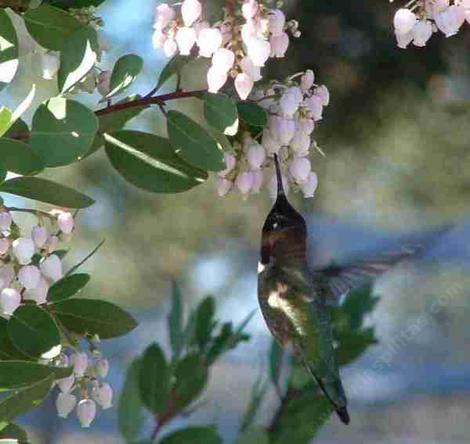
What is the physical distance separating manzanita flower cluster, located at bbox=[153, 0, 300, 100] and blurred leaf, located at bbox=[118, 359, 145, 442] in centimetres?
66

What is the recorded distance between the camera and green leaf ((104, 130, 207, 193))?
0.77 metres

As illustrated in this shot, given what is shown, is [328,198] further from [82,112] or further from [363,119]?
[82,112]

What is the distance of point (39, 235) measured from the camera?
71cm

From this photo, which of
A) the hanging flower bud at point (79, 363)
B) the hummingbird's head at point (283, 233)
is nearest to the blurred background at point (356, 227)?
the hummingbird's head at point (283, 233)

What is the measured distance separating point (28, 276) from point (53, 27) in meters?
0.16

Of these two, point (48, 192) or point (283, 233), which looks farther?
point (283, 233)

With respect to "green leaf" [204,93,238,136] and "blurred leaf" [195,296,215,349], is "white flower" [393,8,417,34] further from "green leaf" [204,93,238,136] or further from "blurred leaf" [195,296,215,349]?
"blurred leaf" [195,296,215,349]

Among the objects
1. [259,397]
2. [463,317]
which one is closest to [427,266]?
[463,317]

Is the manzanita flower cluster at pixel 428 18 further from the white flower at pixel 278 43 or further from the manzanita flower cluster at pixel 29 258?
the manzanita flower cluster at pixel 29 258

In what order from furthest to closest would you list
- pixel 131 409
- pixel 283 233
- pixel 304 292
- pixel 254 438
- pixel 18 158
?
pixel 131 409 → pixel 254 438 → pixel 304 292 → pixel 283 233 → pixel 18 158

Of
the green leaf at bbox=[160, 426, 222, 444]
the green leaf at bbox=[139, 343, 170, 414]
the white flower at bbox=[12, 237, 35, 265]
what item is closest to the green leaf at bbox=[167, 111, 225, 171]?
the white flower at bbox=[12, 237, 35, 265]

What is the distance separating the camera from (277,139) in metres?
0.76

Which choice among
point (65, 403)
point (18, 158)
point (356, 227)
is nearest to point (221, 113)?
point (18, 158)

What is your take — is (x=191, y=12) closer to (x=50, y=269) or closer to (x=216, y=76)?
(x=216, y=76)
